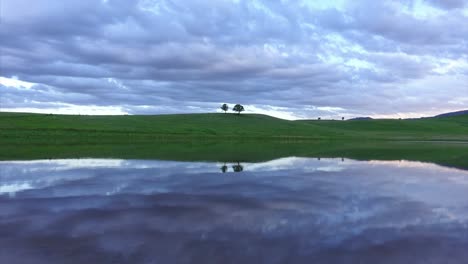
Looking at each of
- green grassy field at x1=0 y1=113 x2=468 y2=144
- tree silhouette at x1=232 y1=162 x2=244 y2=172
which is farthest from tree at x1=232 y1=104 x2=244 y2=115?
tree silhouette at x1=232 y1=162 x2=244 y2=172

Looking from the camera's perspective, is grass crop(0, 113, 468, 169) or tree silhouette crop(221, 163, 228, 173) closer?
tree silhouette crop(221, 163, 228, 173)

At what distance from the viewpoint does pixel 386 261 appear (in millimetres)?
9688

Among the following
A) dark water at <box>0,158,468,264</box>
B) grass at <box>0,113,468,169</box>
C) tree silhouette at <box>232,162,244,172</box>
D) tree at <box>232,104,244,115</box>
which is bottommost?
dark water at <box>0,158,468,264</box>

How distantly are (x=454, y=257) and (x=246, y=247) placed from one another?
541cm

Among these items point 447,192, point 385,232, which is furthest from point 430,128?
point 385,232

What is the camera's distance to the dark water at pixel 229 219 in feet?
32.9

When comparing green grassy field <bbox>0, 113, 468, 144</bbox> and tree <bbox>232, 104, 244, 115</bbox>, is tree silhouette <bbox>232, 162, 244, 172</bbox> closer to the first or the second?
green grassy field <bbox>0, 113, 468, 144</bbox>

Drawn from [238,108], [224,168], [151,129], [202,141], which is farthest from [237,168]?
[238,108]

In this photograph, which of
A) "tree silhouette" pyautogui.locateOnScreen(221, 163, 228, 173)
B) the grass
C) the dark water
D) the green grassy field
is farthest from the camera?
the green grassy field

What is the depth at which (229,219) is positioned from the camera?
13758mm

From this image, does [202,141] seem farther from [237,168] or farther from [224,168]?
[224,168]

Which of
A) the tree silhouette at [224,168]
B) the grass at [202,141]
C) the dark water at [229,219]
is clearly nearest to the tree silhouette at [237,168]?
the tree silhouette at [224,168]

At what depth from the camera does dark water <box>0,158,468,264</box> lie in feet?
32.9

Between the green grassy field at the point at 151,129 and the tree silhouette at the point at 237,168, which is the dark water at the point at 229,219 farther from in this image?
the green grassy field at the point at 151,129
